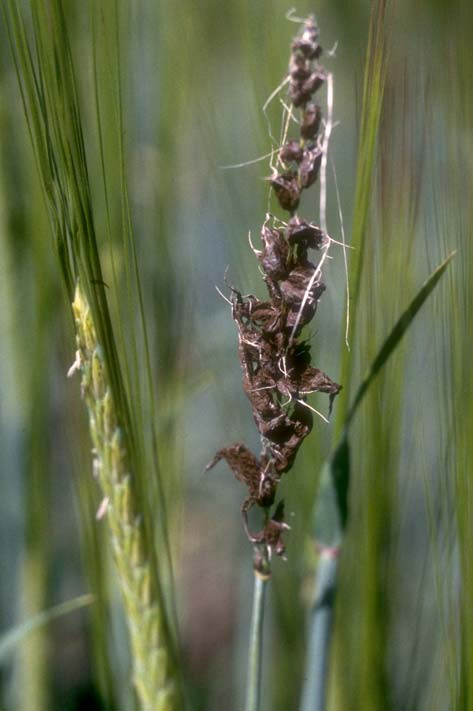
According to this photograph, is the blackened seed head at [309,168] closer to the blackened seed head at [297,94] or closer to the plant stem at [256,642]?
the blackened seed head at [297,94]

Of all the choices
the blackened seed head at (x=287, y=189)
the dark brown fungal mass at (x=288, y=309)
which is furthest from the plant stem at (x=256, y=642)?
the blackened seed head at (x=287, y=189)

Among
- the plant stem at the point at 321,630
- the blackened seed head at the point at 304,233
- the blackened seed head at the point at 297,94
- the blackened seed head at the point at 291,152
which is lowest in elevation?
the plant stem at the point at 321,630

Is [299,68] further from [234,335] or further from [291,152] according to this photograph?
[234,335]

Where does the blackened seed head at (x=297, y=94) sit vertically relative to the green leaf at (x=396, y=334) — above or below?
above

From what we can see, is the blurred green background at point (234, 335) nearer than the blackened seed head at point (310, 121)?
No

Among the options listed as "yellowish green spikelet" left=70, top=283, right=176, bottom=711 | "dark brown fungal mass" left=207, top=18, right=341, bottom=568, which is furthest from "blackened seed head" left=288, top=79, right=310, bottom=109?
"yellowish green spikelet" left=70, top=283, right=176, bottom=711

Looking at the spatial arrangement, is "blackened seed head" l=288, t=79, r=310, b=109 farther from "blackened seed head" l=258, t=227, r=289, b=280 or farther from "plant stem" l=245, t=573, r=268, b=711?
"plant stem" l=245, t=573, r=268, b=711
